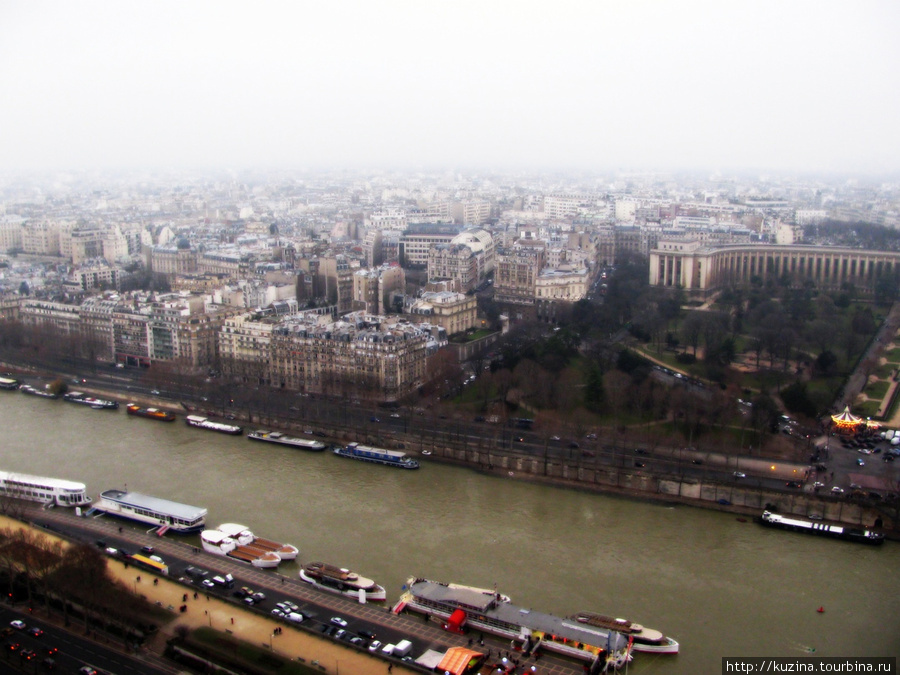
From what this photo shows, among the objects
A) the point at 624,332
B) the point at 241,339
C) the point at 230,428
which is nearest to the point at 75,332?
the point at 241,339

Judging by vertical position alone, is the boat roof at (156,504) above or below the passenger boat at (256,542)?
above

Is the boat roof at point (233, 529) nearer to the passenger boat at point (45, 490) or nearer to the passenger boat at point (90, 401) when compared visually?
the passenger boat at point (45, 490)

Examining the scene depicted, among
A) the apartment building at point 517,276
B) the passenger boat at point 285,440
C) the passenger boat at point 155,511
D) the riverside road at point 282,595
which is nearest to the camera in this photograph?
the riverside road at point 282,595

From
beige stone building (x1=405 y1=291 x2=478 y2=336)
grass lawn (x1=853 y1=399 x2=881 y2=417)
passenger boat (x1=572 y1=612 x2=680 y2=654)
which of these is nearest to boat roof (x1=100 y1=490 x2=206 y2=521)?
passenger boat (x1=572 y1=612 x2=680 y2=654)

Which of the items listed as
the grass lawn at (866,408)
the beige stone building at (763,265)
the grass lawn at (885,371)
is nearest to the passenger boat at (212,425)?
the grass lawn at (866,408)

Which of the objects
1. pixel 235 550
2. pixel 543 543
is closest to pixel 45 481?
pixel 235 550

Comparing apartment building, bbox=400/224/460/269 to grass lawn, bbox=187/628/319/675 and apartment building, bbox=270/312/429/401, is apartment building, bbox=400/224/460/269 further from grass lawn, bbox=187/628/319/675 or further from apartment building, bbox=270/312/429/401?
grass lawn, bbox=187/628/319/675
